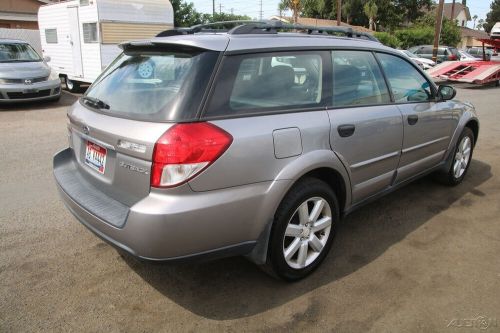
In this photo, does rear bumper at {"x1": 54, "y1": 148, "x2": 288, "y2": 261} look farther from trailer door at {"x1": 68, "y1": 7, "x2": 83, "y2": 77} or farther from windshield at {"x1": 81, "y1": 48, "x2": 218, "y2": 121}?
trailer door at {"x1": 68, "y1": 7, "x2": 83, "y2": 77}

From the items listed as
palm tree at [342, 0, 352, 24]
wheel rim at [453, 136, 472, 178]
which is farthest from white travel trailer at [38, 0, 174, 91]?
palm tree at [342, 0, 352, 24]

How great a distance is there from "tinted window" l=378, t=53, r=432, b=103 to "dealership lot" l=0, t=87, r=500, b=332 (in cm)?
116

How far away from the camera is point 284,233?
9.16 feet

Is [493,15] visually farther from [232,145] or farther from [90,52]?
[232,145]

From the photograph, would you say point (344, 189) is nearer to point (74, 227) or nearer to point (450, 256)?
point (450, 256)

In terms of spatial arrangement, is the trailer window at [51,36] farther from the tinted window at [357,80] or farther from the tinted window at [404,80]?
the tinted window at [357,80]

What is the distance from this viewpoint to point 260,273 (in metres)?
3.17

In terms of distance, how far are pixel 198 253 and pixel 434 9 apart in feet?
205

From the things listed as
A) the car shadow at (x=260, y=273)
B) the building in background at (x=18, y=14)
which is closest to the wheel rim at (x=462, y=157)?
the car shadow at (x=260, y=273)

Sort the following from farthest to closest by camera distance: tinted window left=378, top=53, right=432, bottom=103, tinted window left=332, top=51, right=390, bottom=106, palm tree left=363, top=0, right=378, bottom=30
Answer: palm tree left=363, top=0, right=378, bottom=30, tinted window left=378, top=53, right=432, bottom=103, tinted window left=332, top=51, right=390, bottom=106

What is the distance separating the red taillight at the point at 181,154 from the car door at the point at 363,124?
105cm

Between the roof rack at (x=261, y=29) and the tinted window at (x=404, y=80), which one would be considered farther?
the tinted window at (x=404, y=80)

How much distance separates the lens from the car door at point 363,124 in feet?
10.4

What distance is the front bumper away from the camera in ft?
32.7
